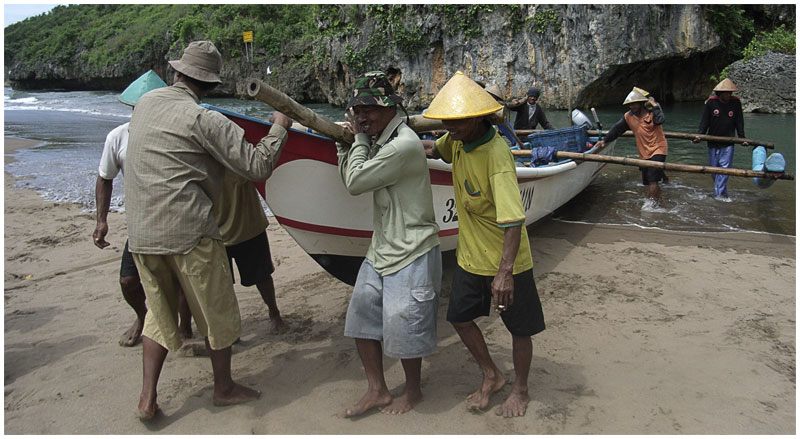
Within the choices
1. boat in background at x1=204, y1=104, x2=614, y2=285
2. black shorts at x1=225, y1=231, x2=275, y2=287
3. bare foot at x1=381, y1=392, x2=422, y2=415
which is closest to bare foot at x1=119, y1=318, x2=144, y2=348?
black shorts at x1=225, y1=231, x2=275, y2=287

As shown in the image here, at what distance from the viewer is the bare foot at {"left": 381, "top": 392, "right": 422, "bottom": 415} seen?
2896 mm

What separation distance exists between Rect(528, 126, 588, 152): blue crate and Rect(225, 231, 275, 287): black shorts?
437 centimetres

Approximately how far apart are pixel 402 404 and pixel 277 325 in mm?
1394

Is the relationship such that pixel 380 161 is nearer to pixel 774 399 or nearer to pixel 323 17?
pixel 774 399

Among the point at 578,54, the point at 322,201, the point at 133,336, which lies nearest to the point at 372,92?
the point at 322,201

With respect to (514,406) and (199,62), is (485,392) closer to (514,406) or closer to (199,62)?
(514,406)

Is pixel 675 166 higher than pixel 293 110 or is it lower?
lower

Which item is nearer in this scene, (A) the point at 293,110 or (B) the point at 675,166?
(A) the point at 293,110

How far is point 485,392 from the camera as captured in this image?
2.93 m

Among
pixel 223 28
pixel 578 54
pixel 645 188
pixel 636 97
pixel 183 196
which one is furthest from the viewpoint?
pixel 223 28


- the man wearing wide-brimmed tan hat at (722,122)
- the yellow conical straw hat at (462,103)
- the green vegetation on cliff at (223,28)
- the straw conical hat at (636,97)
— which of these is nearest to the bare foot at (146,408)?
the yellow conical straw hat at (462,103)

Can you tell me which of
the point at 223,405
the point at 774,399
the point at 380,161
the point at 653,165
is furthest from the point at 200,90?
the point at 653,165

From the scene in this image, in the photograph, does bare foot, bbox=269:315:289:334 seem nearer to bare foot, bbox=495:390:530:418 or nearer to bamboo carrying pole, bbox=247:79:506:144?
bamboo carrying pole, bbox=247:79:506:144

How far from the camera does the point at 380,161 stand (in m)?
2.61
